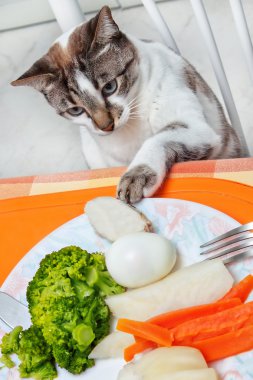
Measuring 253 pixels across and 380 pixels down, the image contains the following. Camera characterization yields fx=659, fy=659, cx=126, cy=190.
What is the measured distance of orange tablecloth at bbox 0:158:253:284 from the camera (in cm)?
109

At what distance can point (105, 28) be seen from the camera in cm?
145

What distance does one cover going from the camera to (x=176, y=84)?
63.6 inches

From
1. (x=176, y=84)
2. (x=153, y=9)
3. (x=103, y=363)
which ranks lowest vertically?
(x=176, y=84)

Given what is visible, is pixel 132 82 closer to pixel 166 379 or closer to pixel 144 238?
pixel 144 238

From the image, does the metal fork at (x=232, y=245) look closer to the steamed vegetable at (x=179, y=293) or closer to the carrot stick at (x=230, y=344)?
the steamed vegetable at (x=179, y=293)

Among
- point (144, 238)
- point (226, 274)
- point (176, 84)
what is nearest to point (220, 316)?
point (226, 274)

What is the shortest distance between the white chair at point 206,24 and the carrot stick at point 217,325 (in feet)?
1.97

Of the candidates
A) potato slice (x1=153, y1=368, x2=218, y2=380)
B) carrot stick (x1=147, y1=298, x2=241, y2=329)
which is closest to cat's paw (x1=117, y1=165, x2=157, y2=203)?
carrot stick (x1=147, y1=298, x2=241, y2=329)

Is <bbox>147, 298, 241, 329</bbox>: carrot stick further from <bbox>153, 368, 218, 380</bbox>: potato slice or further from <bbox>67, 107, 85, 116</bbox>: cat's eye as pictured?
<bbox>67, 107, 85, 116</bbox>: cat's eye

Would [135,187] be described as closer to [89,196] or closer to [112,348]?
[89,196]

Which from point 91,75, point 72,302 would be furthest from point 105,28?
point 72,302

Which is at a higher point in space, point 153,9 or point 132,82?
point 153,9

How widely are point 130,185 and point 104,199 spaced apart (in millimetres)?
53

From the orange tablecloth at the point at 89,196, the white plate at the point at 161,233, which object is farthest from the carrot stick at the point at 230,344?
the orange tablecloth at the point at 89,196
